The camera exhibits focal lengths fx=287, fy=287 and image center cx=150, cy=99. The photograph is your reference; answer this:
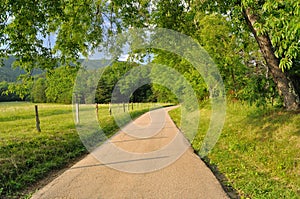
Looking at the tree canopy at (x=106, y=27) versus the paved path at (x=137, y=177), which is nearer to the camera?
the paved path at (x=137, y=177)

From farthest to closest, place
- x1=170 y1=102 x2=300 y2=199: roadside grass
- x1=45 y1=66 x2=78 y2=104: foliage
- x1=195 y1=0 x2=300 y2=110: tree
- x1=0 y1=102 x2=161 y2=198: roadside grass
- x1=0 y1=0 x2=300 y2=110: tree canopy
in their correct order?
x1=45 y1=66 x2=78 y2=104: foliage
x1=0 y1=0 x2=300 y2=110: tree canopy
x1=0 y1=102 x2=161 y2=198: roadside grass
x1=170 y1=102 x2=300 y2=199: roadside grass
x1=195 y1=0 x2=300 y2=110: tree

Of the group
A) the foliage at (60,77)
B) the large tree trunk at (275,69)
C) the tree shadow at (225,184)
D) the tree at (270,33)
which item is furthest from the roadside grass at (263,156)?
the foliage at (60,77)

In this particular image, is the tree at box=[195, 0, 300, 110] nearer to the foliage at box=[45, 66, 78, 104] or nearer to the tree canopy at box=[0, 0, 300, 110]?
the tree canopy at box=[0, 0, 300, 110]

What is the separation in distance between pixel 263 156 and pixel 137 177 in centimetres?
354

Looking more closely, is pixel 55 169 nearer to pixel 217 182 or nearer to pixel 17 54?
pixel 17 54

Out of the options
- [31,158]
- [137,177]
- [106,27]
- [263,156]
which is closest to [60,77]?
[106,27]

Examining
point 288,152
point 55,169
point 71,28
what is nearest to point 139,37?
point 71,28

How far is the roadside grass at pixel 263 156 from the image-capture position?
5.48m

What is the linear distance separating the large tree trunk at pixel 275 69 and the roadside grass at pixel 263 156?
0.47 metres

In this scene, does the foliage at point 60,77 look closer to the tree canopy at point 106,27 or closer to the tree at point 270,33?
the tree canopy at point 106,27

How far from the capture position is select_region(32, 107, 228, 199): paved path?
5.18m

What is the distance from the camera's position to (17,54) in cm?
852

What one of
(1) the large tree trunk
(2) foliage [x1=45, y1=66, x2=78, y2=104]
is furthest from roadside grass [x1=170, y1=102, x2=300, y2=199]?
(2) foliage [x1=45, y1=66, x2=78, y2=104]

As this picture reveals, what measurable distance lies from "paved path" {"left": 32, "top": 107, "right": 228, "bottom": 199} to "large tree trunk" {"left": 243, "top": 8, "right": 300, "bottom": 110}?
3594 millimetres
